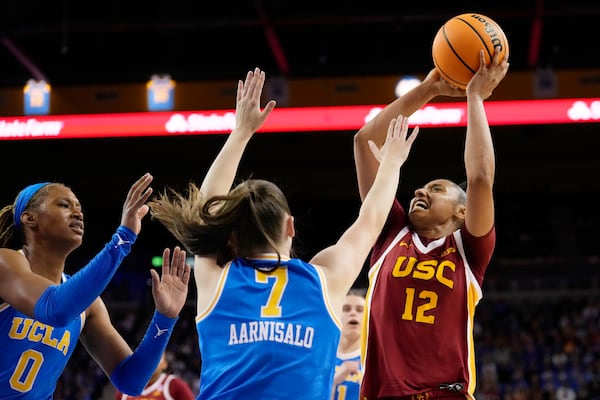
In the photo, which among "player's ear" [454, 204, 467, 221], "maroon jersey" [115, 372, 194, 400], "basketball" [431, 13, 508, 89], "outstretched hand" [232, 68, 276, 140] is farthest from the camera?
"maroon jersey" [115, 372, 194, 400]

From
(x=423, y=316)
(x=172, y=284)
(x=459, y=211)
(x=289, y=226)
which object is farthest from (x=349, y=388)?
(x=289, y=226)

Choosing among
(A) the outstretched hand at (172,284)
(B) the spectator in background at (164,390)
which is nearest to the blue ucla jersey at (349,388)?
(B) the spectator in background at (164,390)

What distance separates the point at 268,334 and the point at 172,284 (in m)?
0.76

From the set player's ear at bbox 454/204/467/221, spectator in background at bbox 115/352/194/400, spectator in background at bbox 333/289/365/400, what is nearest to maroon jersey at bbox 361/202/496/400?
player's ear at bbox 454/204/467/221

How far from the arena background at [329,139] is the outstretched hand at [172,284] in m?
9.06

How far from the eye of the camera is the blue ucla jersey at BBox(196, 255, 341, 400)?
2.30 m

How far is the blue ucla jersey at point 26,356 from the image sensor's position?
125 inches

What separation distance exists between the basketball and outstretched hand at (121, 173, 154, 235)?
5.34ft

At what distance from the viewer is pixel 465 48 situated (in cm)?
371

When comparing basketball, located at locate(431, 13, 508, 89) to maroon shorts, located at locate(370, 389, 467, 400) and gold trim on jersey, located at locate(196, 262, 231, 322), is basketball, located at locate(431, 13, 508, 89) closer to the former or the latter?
maroon shorts, located at locate(370, 389, 467, 400)

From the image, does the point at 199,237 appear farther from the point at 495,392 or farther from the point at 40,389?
the point at 495,392

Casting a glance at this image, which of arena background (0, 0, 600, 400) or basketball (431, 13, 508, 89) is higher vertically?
arena background (0, 0, 600, 400)

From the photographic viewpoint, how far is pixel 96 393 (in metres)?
15.9

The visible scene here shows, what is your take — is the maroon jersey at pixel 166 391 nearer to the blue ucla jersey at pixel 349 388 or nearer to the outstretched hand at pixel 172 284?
the blue ucla jersey at pixel 349 388
